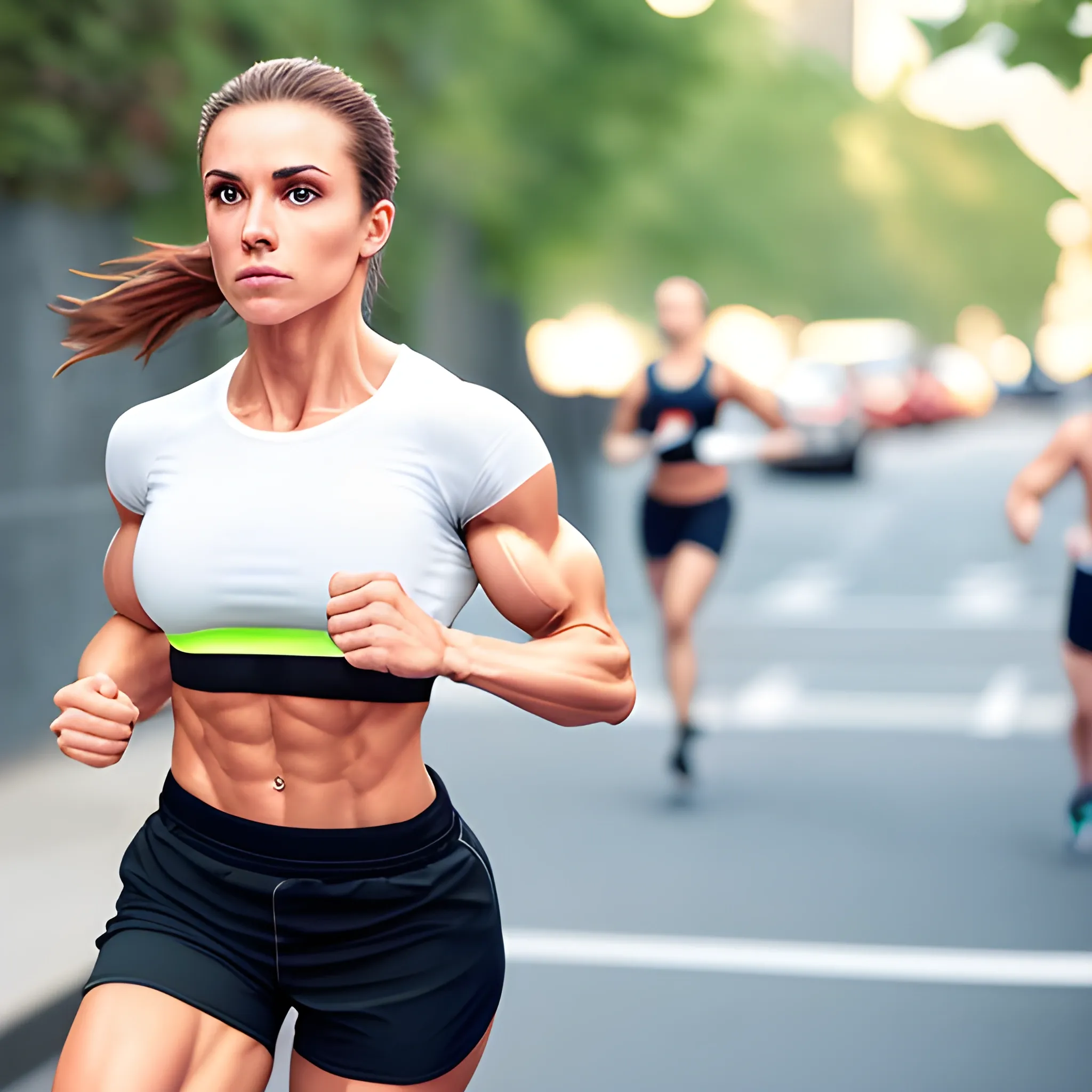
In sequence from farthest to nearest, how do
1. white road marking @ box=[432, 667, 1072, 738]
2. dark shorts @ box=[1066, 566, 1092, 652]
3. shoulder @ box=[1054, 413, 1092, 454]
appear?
1. white road marking @ box=[432, 667, 1072, 738]
2. dark shorts @ box=[1066, 566, 1092, 652]
3. shoulder @ box=[1054, 413, 1092, 454]

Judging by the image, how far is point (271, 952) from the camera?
263 cm

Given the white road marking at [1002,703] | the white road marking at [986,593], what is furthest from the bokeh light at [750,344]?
the white road marking at [986,593]

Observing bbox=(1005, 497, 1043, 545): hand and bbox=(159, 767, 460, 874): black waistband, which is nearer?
bbox=(159, 767, 460, 874): black waistband

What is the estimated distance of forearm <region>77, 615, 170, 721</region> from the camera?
2.81m

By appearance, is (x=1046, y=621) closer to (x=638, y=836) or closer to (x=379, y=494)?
(x=638, y=836)

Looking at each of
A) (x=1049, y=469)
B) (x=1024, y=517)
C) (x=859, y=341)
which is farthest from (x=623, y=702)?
(x=859, y=341)

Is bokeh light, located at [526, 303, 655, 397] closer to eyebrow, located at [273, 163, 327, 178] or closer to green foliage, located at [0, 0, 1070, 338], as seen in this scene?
green foliage, located at [0, 0, 1070, 338]

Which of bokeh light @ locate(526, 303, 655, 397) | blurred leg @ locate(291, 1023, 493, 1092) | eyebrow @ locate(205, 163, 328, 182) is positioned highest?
bokeh light @ locate(526, 303, 655, 397)

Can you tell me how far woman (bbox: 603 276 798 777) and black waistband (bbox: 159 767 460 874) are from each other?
17.3 feet

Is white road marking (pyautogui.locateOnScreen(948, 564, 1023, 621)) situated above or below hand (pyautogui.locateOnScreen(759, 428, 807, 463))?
below

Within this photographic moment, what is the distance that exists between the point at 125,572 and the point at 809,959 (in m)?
3.48

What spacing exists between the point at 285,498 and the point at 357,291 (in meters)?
0.32

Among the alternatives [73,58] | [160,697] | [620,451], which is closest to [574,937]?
[620,451]

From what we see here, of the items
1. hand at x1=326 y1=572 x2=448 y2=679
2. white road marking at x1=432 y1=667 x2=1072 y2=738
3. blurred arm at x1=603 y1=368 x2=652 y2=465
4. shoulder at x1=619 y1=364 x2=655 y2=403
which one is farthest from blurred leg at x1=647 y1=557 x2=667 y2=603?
hand at x1=326 y1=572 x2=448 y2=679
